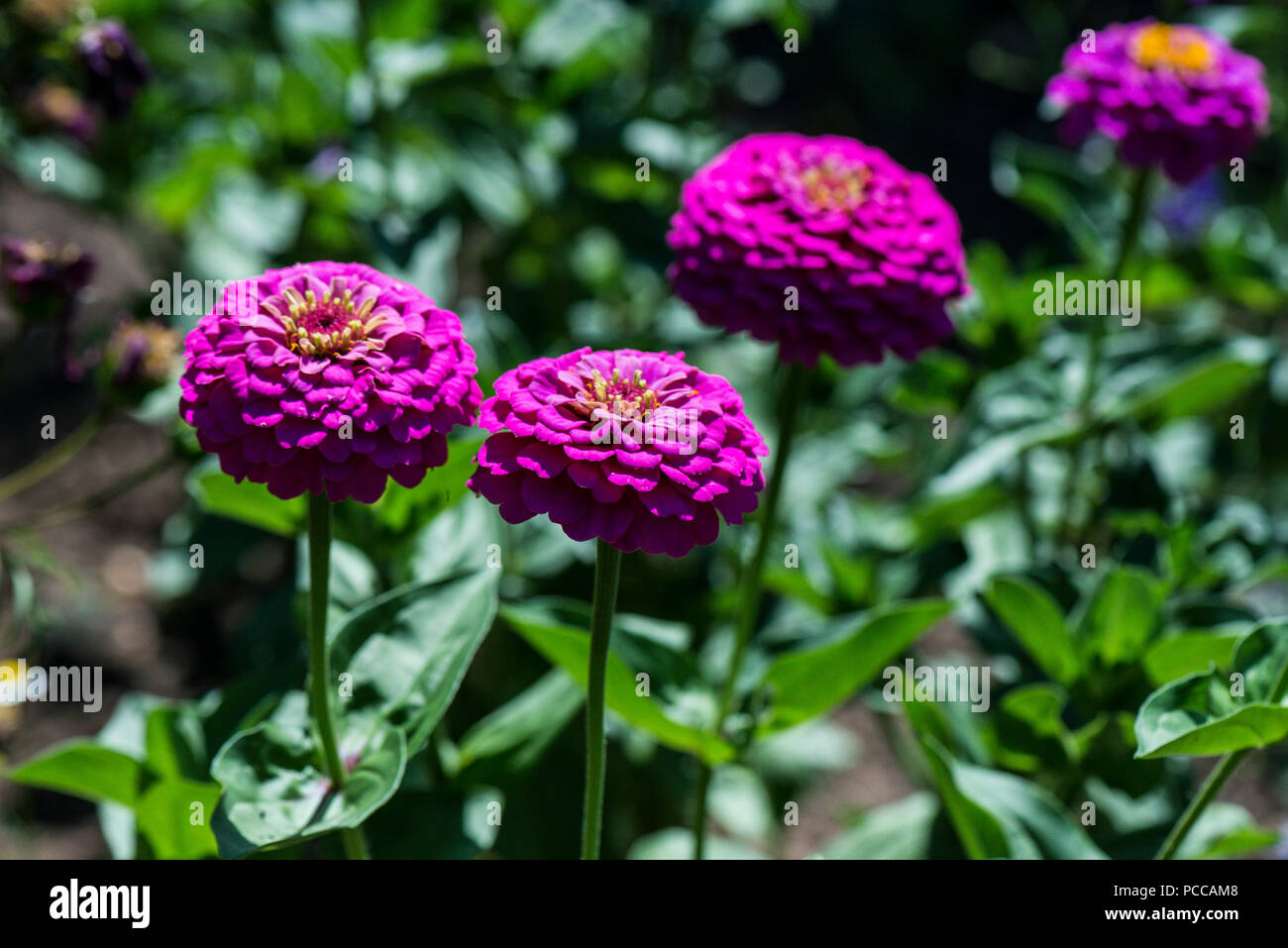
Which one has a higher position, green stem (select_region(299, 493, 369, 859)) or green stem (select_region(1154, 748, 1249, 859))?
green stem (select_region(299, 493, 369, 859))

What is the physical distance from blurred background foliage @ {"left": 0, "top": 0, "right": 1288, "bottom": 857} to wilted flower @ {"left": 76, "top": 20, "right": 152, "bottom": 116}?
60 mm

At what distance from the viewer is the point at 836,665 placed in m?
1.32

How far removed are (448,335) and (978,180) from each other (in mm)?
2796

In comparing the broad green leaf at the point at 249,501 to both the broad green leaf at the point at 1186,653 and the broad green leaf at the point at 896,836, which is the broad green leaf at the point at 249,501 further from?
the broad green leaf at the point at 1186,653

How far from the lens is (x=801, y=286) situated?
1.17 meters

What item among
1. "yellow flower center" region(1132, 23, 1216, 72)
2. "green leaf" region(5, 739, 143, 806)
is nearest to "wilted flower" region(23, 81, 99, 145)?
"green leaf" region(5, 739, 143, 806)

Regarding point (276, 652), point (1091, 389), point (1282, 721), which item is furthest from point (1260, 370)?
point (276, 652)

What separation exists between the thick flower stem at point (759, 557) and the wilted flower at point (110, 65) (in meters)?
0.84

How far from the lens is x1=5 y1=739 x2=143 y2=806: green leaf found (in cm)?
123

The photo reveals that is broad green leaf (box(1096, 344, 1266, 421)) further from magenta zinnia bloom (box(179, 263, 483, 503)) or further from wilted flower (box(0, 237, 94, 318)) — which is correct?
A: wilted flower (box(0, 237, 94, 318))

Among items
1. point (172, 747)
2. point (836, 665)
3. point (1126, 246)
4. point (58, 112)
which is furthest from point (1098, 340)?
point (58, 112)

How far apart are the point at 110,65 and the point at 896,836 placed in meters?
1.32

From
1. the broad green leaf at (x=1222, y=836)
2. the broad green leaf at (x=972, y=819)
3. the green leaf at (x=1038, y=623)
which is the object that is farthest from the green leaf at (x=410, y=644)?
the broad green leaf at (x=1222, y=836)
